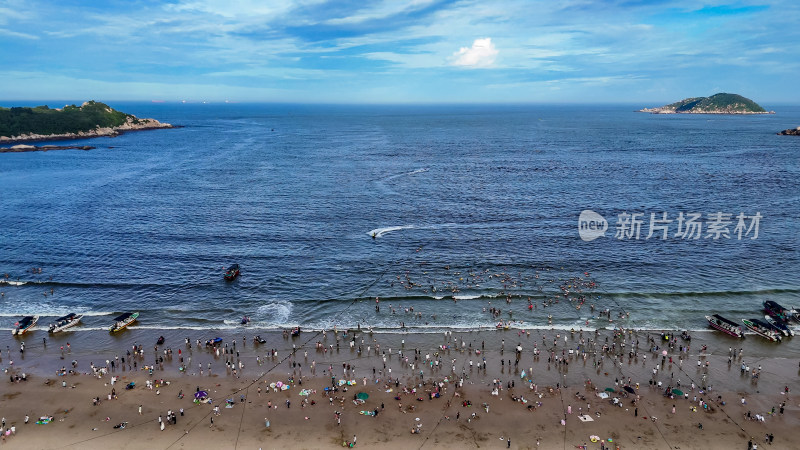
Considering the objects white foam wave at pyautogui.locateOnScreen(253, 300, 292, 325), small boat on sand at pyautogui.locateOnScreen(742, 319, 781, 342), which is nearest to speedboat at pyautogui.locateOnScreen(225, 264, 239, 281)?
white foam wave at pyautogui.locateOnScreen(253, 300, 292, 325)

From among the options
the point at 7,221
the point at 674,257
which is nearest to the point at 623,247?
the point at 674,257

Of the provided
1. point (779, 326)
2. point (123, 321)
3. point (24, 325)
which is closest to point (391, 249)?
point (123, 321)

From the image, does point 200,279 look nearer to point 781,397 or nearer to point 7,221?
point 7,221

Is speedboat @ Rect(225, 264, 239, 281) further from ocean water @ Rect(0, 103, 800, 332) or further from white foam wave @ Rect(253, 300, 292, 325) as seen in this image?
white foam wave @ Rect(253, 300, 292, 325)

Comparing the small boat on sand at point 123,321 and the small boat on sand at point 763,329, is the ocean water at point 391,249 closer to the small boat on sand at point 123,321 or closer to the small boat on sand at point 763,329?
the small boat on sand at point 123,321

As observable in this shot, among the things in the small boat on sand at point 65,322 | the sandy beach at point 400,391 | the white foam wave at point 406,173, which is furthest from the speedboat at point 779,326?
the white foam wave at point 406,173

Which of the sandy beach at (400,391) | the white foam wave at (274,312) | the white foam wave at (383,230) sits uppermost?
the white foam wave at (383,230)
